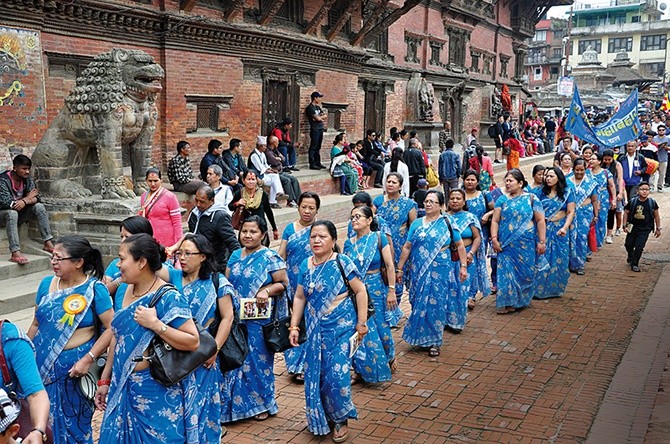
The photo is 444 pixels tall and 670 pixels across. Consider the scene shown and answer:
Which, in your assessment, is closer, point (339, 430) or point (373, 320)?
point (339, 430)

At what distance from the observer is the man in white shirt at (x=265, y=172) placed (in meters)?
14.2

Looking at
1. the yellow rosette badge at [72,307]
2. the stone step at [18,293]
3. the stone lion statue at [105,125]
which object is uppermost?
the stone lion statue at [105,125]

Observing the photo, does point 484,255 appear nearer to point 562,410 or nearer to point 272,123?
point 562,410

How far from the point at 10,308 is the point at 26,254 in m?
1.53

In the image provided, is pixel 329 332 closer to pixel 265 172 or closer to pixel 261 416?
pixel 261 416

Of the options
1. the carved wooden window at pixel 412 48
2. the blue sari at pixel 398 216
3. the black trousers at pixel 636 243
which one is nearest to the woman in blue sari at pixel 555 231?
the black trousers at pixel 636 243

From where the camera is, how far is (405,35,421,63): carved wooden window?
1010 inches

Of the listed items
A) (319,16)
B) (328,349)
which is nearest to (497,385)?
(328,349)

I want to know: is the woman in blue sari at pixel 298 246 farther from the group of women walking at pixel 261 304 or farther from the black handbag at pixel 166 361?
the black handbag at pixel 166 361

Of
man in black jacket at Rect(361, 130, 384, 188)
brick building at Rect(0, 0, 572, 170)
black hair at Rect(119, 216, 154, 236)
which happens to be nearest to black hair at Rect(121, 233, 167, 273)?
black hair at Rect(119, 216, 154, 236)

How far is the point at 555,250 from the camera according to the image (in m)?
10.2

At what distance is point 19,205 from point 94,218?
1.01 meters

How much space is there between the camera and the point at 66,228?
9.96 m

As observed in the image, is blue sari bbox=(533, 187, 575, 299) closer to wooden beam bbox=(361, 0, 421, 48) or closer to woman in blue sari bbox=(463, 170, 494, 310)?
woman in blue sari bbox=(463, 170, 494, 310)
